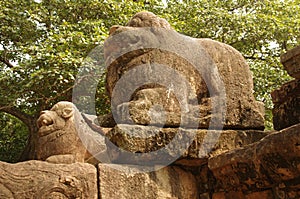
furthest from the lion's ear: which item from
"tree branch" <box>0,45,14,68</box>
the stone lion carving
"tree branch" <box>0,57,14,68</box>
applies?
"tree branch" <box>0,57,14,68</box>

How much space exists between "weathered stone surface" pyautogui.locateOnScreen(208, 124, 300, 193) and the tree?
5934 mm

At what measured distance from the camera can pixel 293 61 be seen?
3258 millimetres

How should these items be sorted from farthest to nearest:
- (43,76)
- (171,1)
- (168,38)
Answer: (171,1)
(43,76)
(168,38)

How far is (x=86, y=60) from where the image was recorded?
917 centimetres

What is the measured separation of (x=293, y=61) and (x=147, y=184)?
143cm

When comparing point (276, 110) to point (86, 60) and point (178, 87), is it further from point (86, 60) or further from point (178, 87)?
point (86, 60)

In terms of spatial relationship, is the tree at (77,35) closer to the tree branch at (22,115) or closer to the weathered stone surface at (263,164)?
the tree branch at (22,115)

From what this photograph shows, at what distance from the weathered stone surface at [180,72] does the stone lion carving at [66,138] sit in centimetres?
37

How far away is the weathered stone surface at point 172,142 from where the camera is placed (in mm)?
3348

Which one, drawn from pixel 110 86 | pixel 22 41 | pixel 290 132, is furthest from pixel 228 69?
pixel 22 41

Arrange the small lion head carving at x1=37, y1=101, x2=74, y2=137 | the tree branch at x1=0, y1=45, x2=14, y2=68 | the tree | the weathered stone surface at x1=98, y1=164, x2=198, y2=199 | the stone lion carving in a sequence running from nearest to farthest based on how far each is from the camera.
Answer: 1. the weathered stone surface at x1=98, y1=164, x2=198, y2=199
2. the stone lion carving
3. the small lion head carving at x1=37, y1=101, x2=74, y2=137
4. the tree
5. the tree branch at x1=0, y1=45, x2=14, y2=68

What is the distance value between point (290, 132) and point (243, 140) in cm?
100

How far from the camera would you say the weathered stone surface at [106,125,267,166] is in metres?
3.35

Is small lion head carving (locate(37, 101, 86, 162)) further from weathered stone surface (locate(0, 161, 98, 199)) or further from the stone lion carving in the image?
weathered stone surface (locate(0, 161, 98, 199))
